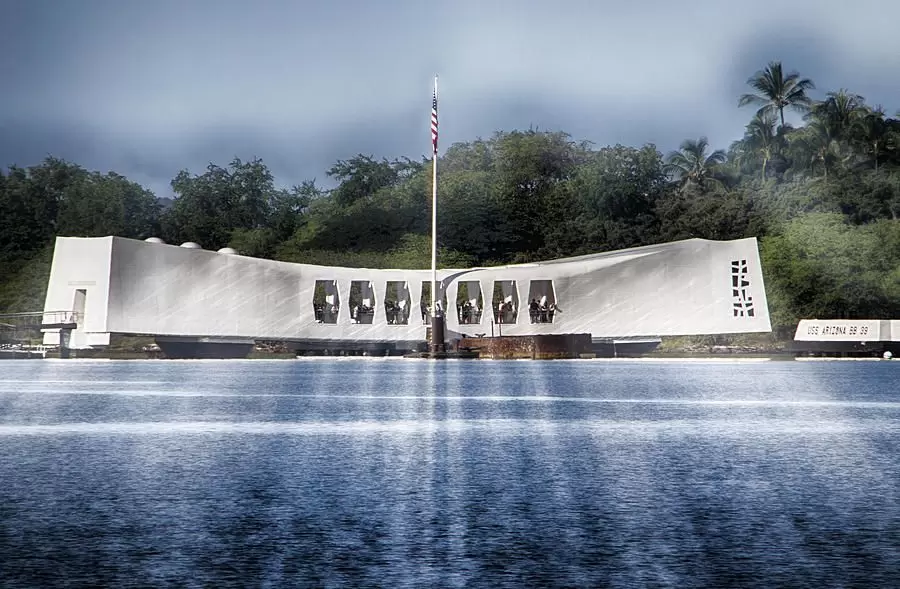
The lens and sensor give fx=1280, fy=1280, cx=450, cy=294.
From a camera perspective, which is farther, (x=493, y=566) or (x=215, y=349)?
(x=215, y=349)

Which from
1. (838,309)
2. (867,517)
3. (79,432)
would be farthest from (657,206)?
(867,517)

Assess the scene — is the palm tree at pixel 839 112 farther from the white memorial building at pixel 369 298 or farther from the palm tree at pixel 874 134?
the white memorial building at pixel 369 298

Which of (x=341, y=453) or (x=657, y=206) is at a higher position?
(x=657, y=206)

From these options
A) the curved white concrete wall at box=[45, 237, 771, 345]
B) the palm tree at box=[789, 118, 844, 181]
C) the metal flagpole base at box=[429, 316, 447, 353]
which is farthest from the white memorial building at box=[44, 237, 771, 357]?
the palm tree at box=[789, 118, 844, 181]

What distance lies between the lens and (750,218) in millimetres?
67875

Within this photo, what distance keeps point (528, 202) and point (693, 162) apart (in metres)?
10.8

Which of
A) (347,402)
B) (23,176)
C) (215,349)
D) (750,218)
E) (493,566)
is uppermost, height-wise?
(23,176)

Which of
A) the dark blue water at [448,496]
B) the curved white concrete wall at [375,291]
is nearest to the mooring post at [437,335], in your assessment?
the curved white concrete wall at [375,291]

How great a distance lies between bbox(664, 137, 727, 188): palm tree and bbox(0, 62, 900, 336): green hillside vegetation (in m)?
0.09

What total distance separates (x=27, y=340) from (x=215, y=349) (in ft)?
33.3

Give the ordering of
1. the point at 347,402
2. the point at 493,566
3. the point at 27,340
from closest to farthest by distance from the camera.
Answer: the point at 493,566 → the point at 347,402 → the point at 27,340

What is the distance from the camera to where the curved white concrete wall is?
4966cm

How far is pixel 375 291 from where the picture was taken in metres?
56.8

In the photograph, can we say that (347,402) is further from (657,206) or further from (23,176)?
(23,176)
